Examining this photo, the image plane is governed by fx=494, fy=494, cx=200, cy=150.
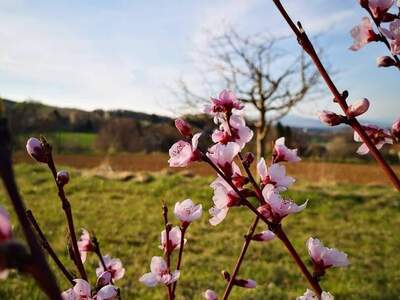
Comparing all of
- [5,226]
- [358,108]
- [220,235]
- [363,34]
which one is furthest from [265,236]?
[220,235]

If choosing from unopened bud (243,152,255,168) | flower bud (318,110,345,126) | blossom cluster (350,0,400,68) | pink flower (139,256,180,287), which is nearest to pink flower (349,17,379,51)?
blossom cluster (350,0,400,68)

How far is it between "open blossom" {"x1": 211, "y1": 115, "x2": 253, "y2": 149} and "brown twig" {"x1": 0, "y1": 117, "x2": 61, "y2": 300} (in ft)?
2.13

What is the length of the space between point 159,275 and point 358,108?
1.82 feet

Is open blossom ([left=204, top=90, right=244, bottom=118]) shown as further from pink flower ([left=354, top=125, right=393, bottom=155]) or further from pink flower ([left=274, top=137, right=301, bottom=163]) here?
pink flower ([left=354, top=125, right=393, bottom=155])

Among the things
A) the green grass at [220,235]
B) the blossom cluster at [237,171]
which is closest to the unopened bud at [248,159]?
the blossom cluster at [237,171]

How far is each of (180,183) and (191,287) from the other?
610 centimetres

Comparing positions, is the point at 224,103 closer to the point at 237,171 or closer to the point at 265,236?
the point at 237,171

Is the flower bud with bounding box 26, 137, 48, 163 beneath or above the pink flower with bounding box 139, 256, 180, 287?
above

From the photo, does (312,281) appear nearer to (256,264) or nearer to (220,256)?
(256,264)

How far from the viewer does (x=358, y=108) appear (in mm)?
927

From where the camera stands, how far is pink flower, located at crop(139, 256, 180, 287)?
1060 mm

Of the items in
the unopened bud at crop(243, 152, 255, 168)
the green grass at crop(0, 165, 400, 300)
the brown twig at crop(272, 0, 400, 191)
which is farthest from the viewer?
the green grass at crop(0, 165, 400, 300)

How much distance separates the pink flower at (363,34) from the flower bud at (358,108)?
189 millimetres

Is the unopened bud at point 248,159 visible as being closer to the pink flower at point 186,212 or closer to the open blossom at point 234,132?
the open blossom at point 234,132
